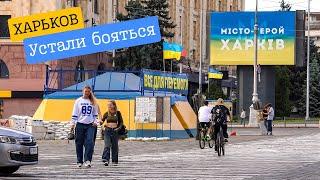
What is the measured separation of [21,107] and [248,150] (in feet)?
109

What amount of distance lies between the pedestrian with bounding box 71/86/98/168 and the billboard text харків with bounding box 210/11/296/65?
169 feet

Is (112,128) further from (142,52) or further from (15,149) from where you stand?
(142,52)

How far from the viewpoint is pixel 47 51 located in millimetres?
39625

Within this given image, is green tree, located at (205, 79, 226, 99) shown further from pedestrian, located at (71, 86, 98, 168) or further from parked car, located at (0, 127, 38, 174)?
parked car, located at (0, 127, 38, 174)

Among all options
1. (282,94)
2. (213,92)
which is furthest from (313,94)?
(213,92)

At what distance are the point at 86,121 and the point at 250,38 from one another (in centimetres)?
5233

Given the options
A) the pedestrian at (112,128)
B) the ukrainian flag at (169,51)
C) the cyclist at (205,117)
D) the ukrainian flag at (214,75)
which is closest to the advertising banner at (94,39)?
the cyclist at (205,117)

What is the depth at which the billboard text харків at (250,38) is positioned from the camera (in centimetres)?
7138

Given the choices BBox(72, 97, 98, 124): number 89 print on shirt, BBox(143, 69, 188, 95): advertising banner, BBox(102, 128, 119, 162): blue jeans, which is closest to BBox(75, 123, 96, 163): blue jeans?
BBox(72, 97, 98, 124): number 89 print on shirt

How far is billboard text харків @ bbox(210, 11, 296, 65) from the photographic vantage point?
234 feet

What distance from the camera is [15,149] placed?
58.5 feet

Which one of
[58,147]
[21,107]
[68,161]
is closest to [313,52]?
[21,107]

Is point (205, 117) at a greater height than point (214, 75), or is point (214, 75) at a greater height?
point (214, 75)

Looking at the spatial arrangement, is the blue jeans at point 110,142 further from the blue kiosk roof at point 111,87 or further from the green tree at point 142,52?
the green tree at point 142,52
